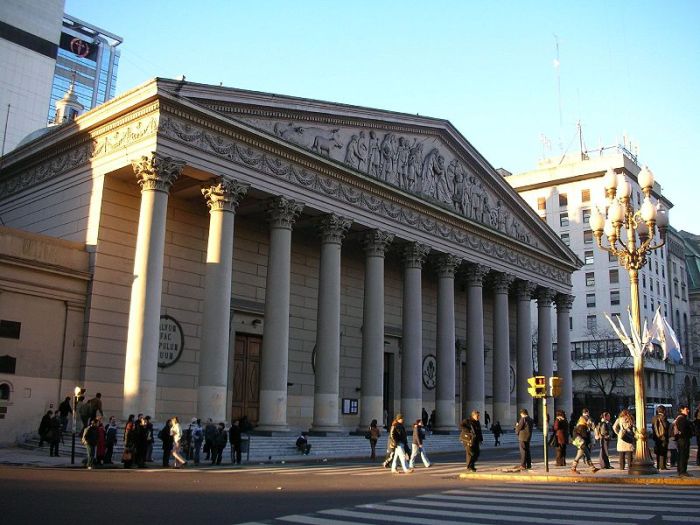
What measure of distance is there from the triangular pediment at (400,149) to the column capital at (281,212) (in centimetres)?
250

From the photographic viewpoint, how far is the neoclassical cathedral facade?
26.4 m

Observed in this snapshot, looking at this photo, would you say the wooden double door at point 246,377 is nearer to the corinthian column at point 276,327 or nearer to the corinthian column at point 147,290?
the corinthian column at point 276,327

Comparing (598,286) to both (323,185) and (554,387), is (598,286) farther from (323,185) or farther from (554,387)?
(554,387)

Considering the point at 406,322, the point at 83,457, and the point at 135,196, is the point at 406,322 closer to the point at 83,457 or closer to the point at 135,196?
the point at 135,196

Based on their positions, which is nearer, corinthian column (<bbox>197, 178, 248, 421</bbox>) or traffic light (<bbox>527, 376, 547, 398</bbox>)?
traffic light (<bbox>527, 376, 547, 398</bbox>)

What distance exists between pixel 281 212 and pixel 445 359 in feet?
44.8

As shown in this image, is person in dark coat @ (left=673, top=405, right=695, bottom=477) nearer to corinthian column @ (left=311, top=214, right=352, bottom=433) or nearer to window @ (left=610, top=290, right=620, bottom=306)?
corinthian column @ (left=311, top=214, right=352, bottom=433)

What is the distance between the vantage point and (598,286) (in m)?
77.2

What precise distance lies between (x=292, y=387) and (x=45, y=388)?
12635mm

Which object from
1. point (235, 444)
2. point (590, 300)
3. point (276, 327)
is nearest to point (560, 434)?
point (235, 444)

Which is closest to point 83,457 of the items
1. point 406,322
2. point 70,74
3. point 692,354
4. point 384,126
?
point 406,322

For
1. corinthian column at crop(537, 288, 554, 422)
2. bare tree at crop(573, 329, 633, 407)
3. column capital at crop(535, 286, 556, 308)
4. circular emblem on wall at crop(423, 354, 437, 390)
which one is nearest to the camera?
circular emblem on wall at crop(423, 354, 437, 390)

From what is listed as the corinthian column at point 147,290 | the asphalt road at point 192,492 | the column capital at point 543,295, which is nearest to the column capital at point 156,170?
the corinthian column at point 147,290

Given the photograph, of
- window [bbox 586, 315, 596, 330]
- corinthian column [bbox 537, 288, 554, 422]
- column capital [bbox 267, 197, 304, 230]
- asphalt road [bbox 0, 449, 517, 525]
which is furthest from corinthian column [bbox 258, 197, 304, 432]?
window [bbox 586, 315, 596, 330]
